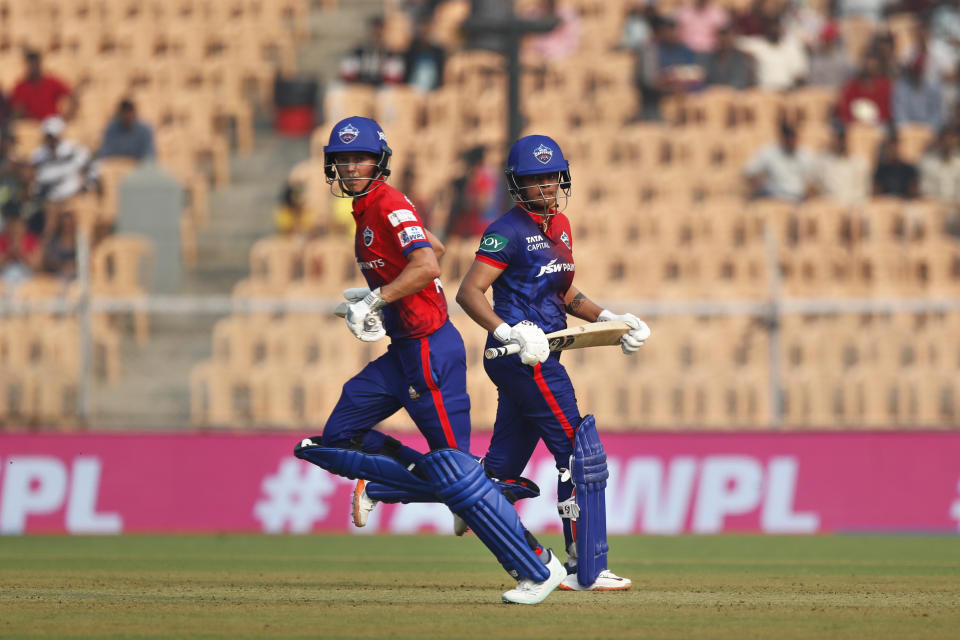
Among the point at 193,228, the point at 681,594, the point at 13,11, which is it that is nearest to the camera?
the point at 681,594

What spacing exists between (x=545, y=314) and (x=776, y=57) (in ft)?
36.5

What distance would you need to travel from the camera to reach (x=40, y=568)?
9961 mm

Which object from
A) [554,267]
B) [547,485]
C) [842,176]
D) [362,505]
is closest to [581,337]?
[554,267]

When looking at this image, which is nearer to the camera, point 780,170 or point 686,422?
point 686,422

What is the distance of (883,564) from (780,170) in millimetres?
7041

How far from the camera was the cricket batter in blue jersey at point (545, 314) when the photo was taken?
8078 millimetres

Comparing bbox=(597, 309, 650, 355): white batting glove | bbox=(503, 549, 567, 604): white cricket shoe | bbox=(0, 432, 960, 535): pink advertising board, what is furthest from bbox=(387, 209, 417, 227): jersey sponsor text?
bbox=(0, 432, 960, 535): pink advertising board

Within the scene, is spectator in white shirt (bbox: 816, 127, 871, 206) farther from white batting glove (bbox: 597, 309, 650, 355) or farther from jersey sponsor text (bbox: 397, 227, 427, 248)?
jersey sponsor text (bbox: 397, 227, 427, 248)

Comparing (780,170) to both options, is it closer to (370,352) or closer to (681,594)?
(370,352)

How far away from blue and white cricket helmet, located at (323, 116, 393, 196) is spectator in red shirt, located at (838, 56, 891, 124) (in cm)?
1101

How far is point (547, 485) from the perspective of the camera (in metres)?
13.8

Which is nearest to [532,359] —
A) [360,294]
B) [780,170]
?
[360,294]

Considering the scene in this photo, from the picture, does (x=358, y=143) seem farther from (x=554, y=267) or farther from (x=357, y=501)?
(x=357, y=501)

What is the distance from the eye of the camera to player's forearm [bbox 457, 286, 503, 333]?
25.7 feet
